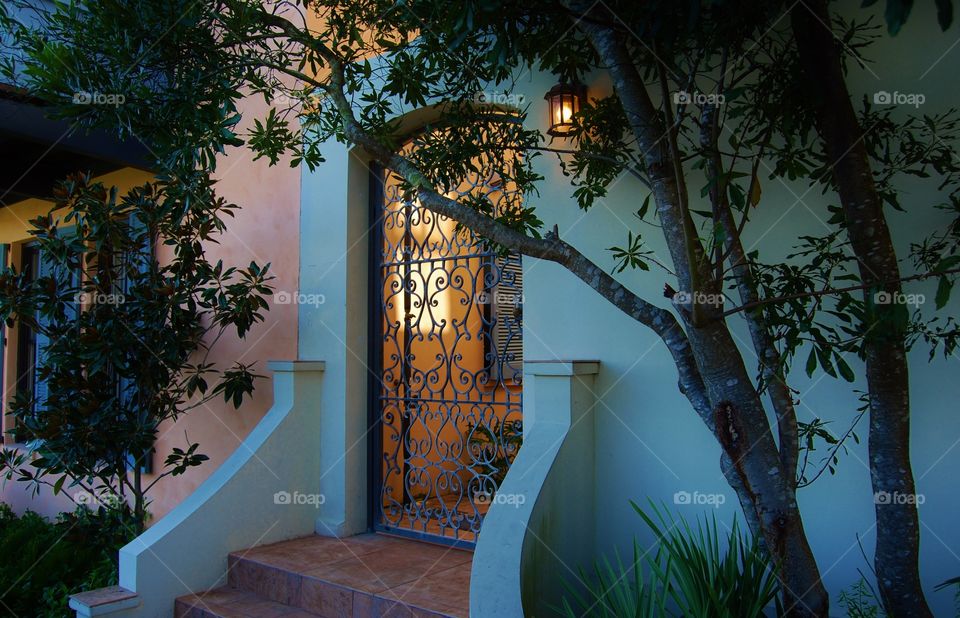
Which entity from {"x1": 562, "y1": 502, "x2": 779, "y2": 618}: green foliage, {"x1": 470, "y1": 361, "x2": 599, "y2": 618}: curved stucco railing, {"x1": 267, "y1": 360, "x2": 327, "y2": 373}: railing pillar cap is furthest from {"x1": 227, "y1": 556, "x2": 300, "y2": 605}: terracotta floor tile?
{"x1": 562, "y1": 502, "x2": 779, "y2": 618}: green foliage

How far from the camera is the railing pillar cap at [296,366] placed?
5328 millimetres

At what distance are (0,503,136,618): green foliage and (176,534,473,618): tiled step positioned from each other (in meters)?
1.12

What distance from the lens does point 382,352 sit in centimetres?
553

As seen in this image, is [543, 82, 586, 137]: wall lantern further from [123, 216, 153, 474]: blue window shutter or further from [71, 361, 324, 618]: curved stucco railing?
[123, 216, 153, 474]: blue window shutter

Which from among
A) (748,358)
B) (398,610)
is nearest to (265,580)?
(398,610)

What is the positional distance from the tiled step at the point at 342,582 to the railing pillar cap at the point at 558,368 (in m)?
1.26

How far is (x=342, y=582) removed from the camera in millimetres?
4203

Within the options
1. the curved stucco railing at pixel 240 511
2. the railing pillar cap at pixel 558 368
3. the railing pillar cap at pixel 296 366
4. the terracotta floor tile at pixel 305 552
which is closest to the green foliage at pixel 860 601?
the railing pillar cap at pixel 558 368

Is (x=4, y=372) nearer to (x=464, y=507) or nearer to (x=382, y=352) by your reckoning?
(x=382, y=352)

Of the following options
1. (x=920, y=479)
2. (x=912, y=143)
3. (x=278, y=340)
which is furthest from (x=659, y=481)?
(x=278, y=340)

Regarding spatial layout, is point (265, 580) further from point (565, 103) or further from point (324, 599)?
point (565, 103)

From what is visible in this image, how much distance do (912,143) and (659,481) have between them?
2.03m

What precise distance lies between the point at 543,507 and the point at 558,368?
0.78m

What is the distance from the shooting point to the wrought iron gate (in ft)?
16.1
